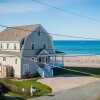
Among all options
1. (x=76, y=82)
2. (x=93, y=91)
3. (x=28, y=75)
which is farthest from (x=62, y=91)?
(x=28, y=75)

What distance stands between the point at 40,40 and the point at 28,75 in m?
6.46

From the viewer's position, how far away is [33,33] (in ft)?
157

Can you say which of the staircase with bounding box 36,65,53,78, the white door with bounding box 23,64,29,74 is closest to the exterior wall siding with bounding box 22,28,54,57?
the white door with bounding box 23,64,29,74

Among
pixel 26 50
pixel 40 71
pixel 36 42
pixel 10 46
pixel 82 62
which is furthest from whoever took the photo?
pixel 82 62

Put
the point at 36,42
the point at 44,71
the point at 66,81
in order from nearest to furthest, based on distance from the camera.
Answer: the point at 66,81 < the point at 44,71 < the point at 36,42

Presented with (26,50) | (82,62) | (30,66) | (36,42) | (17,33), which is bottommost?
(82,62)

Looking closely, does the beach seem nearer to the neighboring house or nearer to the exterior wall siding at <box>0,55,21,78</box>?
the neighboring house

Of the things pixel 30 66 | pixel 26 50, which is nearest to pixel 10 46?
pixel 26 50

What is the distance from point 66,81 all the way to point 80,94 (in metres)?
9.75

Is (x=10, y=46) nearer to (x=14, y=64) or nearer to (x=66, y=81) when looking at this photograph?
(x=14, y=64)

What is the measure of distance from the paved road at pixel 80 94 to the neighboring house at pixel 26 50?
1008cm

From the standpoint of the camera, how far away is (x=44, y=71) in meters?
48.4

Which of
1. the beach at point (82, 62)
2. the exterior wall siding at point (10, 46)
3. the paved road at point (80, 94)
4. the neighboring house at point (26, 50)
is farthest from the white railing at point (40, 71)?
the beach at point (82, 62)

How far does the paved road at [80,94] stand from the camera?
3170 centimetres
